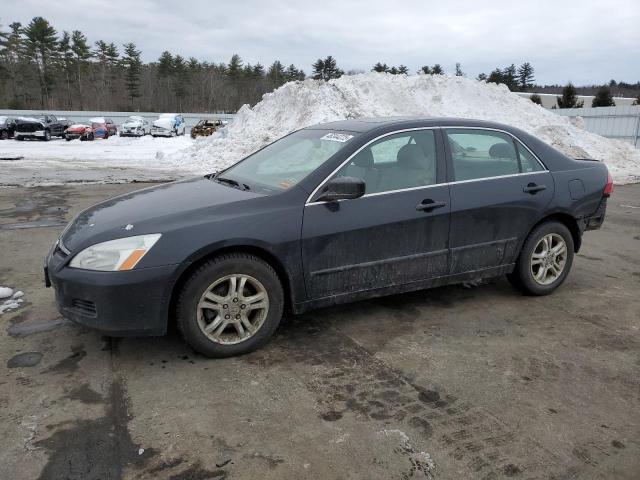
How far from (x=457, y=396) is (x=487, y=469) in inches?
26.7

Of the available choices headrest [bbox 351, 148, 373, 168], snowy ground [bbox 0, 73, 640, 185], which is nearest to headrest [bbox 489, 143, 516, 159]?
headrest [bbox 351, 148, 373, 168]

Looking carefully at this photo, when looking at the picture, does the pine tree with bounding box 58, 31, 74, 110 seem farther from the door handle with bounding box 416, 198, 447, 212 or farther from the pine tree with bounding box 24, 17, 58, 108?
the door handle with bounding box 416, 198, 447, 212

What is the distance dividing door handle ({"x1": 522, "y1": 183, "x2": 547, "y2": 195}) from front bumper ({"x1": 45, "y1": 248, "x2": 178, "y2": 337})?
3073 mm

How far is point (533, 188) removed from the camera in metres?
4.74

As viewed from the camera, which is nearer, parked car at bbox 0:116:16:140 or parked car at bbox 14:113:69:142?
parked car at bbox 14:113:69:142

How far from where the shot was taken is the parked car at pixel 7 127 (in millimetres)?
30406

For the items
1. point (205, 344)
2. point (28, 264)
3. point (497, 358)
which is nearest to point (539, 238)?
point (497, 358)

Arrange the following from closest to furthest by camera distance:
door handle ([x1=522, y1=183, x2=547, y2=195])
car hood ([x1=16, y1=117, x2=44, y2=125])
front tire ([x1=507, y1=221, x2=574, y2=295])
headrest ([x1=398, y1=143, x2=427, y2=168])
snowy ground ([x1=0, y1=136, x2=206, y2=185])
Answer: headrest ([x1=398, y1=143, x2=427, y2=168]), door handle ([x1=522, y1=183, x2=547, y2=195]), front tire ([x1=507, y1=221, x2=574, y2=295]), snowy ground ([x1=0, y1=136, x2=206, y2=185]), car hood ([x1=16, y1=117, x2=44, y2=125])

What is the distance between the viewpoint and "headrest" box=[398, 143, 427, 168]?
169 inches

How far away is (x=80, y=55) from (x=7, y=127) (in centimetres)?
Result: 4725

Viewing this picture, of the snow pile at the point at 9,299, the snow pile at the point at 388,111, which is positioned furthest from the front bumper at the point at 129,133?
the snow pile at the point at 9,299

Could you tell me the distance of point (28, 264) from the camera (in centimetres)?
581

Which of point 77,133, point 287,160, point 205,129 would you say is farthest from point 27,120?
point 287,160

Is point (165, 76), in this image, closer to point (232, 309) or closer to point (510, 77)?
point (510, 77)
